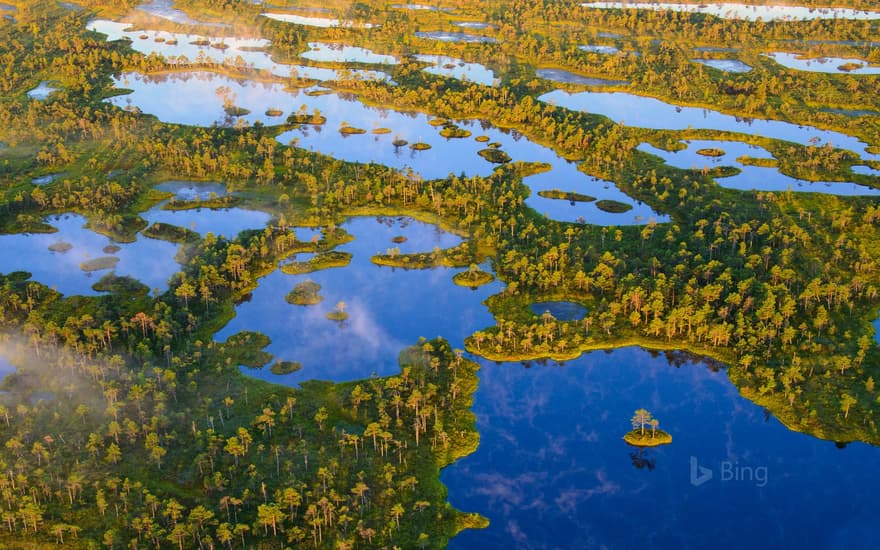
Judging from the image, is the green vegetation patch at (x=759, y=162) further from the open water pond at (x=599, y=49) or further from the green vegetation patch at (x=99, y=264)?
the green vegetation patch at (x=99, y=264)

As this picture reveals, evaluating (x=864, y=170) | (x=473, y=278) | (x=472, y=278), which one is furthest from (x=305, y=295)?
(x=864, y=170)

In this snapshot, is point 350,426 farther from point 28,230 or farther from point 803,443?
point 28,230

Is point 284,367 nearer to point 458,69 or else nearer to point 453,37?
point 458,69

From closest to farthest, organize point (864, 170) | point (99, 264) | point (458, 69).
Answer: point (99, 264) < point (864, 170) < point (458, 69)

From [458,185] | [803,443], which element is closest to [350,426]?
[803,443]

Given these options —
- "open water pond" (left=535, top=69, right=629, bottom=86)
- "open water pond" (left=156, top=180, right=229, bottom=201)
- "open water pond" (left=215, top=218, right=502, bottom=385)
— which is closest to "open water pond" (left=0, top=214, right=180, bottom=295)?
"open water pond" (left=156, top=180, right=229, bottom=201)
